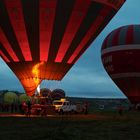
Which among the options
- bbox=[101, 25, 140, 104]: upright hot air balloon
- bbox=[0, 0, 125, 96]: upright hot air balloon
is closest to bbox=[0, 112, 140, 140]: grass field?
bbox=[0, 0, 125, 96]: upright hot air balloon

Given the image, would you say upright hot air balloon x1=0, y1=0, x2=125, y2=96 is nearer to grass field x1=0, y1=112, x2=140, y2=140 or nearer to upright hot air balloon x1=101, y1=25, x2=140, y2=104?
grass field x1=0, y1=112, x2=140, y2=140

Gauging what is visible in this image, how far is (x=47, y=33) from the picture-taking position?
30.6 meters

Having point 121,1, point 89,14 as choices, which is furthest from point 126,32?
point 89,14

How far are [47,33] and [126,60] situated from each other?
14427 mm

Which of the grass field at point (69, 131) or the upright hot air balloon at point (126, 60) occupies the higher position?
the upright hot air balloon at point (126, 60)

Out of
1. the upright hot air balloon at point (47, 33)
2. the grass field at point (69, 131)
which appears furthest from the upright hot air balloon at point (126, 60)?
the grass field at point (69, 131)

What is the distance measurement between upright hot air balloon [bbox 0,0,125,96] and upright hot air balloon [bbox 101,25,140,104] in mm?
10902

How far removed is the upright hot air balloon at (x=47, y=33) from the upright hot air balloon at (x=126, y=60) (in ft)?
35.8

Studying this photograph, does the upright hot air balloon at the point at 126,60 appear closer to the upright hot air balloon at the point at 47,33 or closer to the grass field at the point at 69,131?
the upright hot air balloon at the point at 47,33

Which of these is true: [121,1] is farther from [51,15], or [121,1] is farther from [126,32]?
[126,32]

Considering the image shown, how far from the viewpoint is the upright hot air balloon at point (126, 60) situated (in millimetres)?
42906

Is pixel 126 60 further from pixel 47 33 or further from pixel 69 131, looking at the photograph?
pixel 69 131

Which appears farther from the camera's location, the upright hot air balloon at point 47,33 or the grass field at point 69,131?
the upright hot air balloon at point 47,33

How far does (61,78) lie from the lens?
33469 mm
